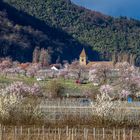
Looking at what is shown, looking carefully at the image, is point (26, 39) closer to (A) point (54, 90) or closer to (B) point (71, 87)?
(B) point (71, 87)

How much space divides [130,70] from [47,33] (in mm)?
116264

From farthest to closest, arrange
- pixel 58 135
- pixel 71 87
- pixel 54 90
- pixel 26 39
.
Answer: pixel 26 39 < pixel 71 87 < pixel 54 90 < pixel 58 135

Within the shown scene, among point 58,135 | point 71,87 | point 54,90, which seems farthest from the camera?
point 71,87

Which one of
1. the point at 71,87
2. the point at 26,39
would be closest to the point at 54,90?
the point at 71,87

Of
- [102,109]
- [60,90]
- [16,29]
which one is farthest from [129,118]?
[16,29]

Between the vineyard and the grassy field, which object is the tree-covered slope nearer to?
the grassy field

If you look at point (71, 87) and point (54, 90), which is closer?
point (54, 90)

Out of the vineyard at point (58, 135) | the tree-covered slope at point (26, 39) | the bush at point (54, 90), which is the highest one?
the tree-covered slope at point (26, 39)

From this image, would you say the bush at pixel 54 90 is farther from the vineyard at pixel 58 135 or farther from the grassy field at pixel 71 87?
the vineyard at pixel 58 135

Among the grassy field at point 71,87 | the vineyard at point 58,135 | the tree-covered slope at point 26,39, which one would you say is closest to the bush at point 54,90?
the grassy field at point 71,87

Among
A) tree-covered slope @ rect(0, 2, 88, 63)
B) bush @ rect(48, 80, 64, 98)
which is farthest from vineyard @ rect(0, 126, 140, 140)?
tree-covered slope @ rect(0, 2, 88, 63)

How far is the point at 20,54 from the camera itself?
161 m

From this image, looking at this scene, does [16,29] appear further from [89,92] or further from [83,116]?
[83,116]

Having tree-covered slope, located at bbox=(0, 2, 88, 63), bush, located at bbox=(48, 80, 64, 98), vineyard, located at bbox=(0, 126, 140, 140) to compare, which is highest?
tree-covered slope, located at bbox=(0, 2, 88, 63)
